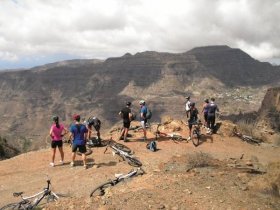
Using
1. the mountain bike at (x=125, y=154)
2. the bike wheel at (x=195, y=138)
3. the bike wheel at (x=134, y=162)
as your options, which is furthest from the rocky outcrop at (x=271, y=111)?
the bike wheel at (x=134, y=162)

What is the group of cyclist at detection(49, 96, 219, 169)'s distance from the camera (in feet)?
51.6

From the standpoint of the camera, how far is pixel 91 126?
20156mm

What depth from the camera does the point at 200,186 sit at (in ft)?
40.9

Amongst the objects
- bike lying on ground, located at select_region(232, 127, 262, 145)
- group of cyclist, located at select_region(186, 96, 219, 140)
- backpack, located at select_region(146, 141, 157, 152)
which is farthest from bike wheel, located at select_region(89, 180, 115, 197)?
bike lying on ground, located at select_region(232, 127, 262, 145)

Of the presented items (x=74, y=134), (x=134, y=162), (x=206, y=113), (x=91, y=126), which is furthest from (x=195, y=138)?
(x=74, y=134)

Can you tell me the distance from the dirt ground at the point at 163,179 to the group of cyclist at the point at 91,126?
698 mm

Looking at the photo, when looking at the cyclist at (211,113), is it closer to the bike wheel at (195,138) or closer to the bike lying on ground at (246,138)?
the bike lying on ground at (246,138)

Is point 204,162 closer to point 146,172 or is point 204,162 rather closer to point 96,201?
point 146,172

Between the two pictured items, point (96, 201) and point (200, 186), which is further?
point (200, 186)

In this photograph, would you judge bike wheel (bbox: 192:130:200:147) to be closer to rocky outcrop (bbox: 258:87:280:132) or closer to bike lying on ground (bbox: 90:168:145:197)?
bike lying on ground (bbox: 90:168:145:197)

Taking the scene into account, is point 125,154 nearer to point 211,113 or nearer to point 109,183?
point 109,183

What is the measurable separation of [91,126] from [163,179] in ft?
25.8

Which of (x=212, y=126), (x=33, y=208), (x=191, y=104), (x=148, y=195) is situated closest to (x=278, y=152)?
(x=212, y=126)

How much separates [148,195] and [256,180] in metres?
3.65
